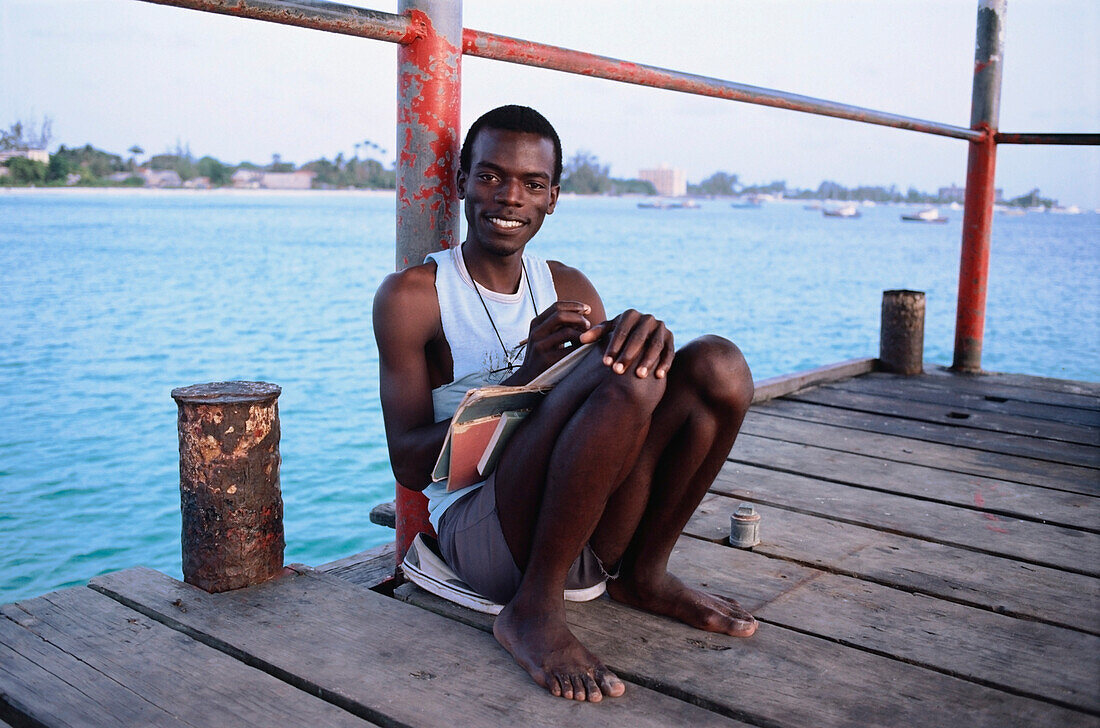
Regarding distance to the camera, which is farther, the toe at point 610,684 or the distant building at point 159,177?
the distant building at point 159,177

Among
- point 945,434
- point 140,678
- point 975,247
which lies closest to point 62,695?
point 140,678

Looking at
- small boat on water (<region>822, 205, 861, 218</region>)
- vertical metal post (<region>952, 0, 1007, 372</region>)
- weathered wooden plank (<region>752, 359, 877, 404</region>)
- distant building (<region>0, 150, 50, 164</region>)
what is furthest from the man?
small boat on water (<region>822, 205, 861, 218</region>)

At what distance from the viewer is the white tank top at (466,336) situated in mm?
1798

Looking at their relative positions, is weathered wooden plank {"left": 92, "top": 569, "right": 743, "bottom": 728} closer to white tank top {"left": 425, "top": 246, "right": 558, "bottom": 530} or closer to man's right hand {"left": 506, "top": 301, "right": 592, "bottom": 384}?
white tank top {"left": 425, "top": 246, "right": 558, "bottom": 530}

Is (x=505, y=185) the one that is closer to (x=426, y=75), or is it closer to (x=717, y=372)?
(x=426, y=75)

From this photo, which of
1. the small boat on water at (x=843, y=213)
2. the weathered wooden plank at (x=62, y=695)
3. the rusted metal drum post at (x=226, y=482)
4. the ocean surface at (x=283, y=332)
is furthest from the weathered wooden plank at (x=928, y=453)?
the small boat on water at (x=843, y=213)

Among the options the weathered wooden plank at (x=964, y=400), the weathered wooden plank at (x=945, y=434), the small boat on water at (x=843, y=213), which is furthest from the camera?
the small boat on water at (x=843, y=213)

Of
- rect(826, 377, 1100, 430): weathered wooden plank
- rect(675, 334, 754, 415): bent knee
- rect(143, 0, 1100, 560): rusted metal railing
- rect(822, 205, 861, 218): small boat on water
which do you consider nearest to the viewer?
rect(675, 334, 754, 415): bent knee

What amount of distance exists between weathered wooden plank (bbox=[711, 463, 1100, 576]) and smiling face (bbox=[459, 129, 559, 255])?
1.06m

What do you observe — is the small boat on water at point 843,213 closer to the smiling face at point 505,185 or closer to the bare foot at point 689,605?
the smiling face at point 505,185

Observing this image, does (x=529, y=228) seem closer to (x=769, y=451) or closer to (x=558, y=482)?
(x=558, y=482)

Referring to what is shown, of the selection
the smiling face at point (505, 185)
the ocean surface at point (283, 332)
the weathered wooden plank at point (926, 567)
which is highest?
the smiling face at point (505, 185)

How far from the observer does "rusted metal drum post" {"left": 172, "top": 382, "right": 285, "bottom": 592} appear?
5.68ft

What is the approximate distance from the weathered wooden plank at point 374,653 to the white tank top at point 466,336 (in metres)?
0.24
